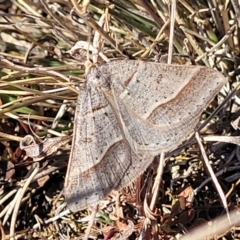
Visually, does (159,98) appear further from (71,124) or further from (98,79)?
(71,124)

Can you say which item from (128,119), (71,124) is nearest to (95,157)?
(128,119)

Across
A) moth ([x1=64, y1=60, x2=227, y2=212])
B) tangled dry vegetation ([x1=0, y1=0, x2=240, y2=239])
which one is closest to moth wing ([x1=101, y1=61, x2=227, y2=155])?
moth ([x1=64, y1=60, x2=227, y2=212])

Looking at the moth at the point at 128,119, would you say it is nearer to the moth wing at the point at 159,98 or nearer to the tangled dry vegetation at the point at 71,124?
the moth wing at the point at 159,98

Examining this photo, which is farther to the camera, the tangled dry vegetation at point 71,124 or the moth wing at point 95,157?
the tangled dry vegetation at point 71,124

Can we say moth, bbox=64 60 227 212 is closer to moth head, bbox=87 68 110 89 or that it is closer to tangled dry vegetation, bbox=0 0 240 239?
moth head, bbox=87 68 110 89

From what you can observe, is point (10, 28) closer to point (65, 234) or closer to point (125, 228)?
point (65, 234)

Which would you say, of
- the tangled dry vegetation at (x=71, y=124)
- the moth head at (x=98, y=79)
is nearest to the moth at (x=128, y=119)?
the moth head at (x=98, y=79)
